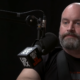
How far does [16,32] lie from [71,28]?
1.08m

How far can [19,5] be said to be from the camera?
2.04m

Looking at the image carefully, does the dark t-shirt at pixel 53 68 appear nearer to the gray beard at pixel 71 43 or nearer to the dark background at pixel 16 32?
the gray beard at pixel 71 43

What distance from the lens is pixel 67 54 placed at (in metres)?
1.24

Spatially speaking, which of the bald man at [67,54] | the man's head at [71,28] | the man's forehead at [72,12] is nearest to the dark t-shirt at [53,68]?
the bald man at [67,54]

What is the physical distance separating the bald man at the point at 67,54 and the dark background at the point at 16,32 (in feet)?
2.87

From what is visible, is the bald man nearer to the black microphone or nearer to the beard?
the beard

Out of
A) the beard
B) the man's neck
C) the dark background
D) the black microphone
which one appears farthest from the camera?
the dark background

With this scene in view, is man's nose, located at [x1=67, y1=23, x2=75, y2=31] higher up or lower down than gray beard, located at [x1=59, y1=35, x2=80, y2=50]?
A: higher up

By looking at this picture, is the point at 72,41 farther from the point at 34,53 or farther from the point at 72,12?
the point at 34,53

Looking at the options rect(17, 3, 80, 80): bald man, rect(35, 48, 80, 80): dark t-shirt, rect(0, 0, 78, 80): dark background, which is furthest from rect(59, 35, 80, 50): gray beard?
rect(0, 0, 78, 80): dark background

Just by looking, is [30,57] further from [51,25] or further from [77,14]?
[51,25]

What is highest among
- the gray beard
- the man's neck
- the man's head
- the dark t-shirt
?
the man's head

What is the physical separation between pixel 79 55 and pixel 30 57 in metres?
0.57

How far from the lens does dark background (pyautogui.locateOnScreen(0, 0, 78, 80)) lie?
78.4 inches
